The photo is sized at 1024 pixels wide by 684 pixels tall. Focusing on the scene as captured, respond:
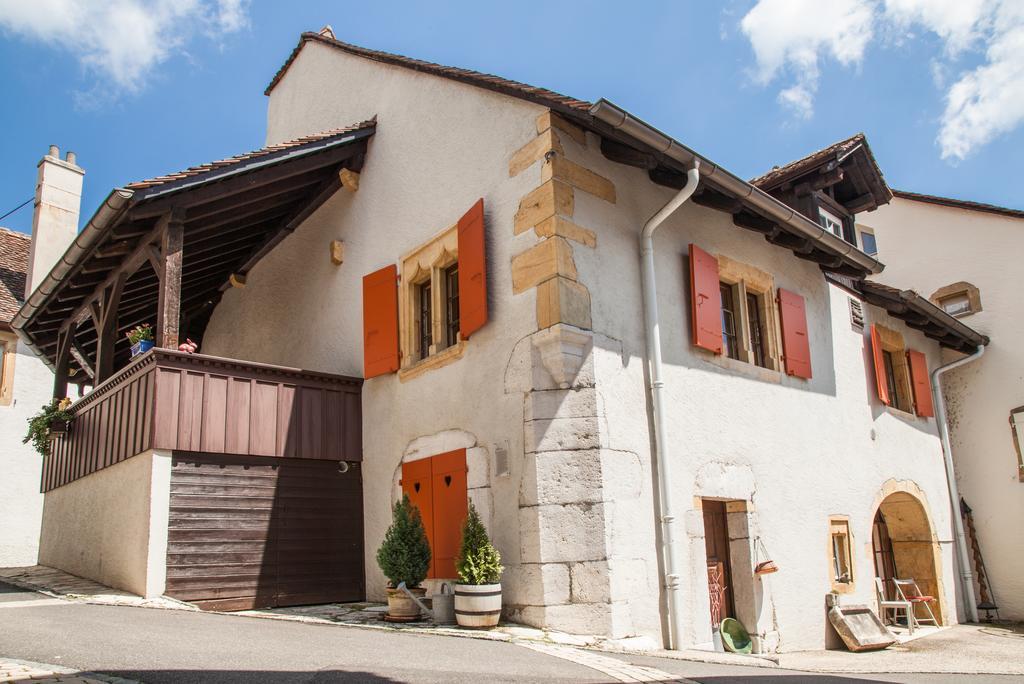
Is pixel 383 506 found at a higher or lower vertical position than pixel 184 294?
lower

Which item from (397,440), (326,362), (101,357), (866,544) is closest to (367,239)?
(326,362)

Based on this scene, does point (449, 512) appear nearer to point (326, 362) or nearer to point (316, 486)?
point (316, 486)

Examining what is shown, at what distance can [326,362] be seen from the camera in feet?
33.9

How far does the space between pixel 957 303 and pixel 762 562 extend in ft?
24.1

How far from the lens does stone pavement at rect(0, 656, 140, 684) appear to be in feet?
12.9

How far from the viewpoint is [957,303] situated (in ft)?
43.2

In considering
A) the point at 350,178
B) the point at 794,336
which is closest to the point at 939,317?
the point at 794,336

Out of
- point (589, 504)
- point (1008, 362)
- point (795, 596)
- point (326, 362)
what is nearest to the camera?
point (589, 504)

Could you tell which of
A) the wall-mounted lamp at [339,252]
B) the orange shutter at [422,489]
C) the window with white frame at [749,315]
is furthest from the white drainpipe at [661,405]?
the wall-mounted lamp at [339,252]

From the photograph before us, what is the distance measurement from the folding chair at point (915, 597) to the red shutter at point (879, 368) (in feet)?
7.57

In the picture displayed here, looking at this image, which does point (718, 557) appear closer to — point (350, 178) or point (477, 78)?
point (477, 78)

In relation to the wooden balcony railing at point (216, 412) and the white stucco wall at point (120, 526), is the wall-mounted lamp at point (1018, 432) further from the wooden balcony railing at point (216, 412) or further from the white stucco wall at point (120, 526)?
the white stucco wall at point (120, 526)

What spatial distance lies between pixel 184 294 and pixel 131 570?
592cm

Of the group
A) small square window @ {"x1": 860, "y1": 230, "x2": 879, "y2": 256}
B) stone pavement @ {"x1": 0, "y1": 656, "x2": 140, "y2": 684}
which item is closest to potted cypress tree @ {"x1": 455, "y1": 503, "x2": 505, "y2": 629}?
stone pavement @ {"x1": 0, "y1": 656, "x2": 140, "y2": 684}
